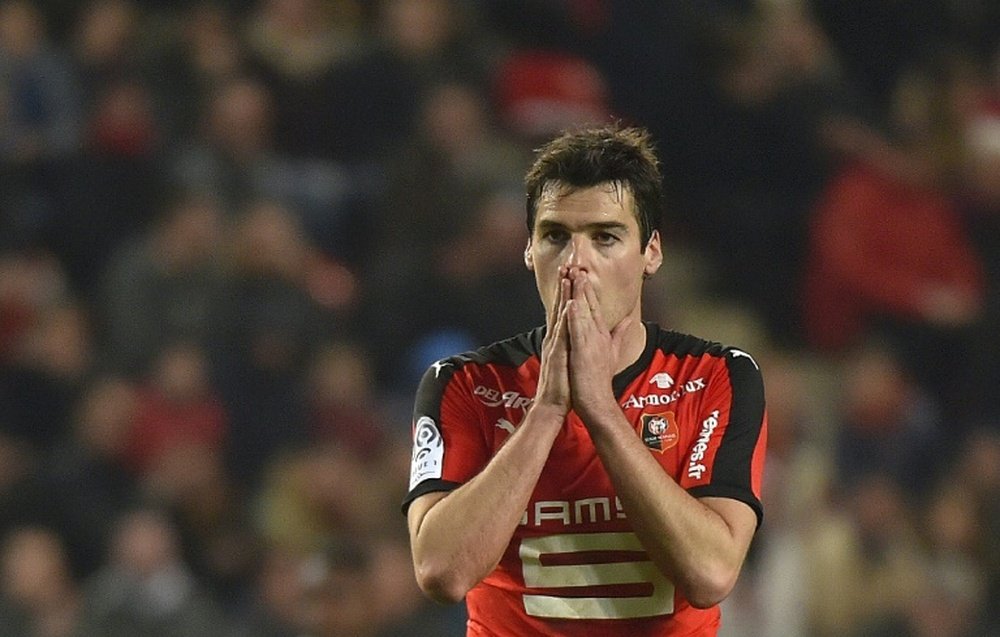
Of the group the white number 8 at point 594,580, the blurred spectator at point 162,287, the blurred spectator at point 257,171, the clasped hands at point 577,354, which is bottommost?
the white number 8 at point 594,580

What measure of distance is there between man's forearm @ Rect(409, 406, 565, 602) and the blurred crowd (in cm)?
353

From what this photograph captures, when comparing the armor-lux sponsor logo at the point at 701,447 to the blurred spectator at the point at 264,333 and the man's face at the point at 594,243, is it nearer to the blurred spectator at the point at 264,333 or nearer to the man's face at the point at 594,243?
the man's face at the point at 594,243

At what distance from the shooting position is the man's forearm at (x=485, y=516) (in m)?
2.95

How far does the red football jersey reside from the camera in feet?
10.2

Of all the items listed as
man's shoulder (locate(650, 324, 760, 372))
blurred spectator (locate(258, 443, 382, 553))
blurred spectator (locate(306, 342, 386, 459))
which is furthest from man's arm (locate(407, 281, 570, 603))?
blurred spectator (locate(306, 342, 386, 459))

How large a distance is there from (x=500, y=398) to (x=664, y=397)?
1.04 feet

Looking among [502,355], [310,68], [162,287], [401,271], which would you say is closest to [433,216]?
[401,271]

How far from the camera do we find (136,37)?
28.0 feet

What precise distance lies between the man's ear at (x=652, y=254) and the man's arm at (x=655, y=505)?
27cm

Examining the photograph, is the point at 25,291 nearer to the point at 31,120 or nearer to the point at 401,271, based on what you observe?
the point at 31,120

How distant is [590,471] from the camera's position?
126 inches

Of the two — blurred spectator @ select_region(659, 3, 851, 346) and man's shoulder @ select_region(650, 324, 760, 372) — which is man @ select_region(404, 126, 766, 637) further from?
blurred spectator @ select_region(659, 3, 851, 346)

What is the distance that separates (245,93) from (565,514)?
5.64 m

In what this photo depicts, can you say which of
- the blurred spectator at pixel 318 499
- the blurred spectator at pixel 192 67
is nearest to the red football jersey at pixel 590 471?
the blurred spectator at pixel 318 499
